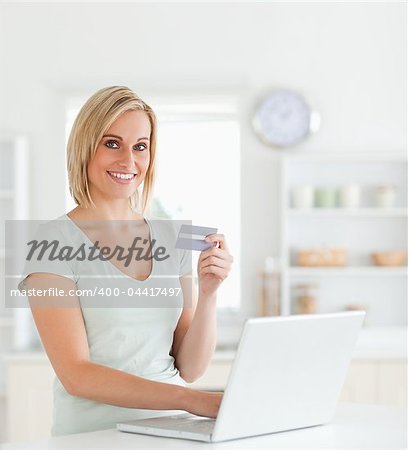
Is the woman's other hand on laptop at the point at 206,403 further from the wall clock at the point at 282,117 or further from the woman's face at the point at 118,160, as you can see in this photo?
the wall clock at the point at 282,117

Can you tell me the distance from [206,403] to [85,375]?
0.24 metres

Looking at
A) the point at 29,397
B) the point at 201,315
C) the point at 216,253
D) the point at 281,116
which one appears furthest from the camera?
the point at 281,116

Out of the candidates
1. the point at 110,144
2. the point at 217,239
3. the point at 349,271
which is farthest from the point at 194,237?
the point at 349,271

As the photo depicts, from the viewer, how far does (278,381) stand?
169 cm

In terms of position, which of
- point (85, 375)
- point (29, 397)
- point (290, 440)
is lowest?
point (29, 397)

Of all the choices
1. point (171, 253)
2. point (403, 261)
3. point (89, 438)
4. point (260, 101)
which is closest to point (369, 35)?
point (260, 101)

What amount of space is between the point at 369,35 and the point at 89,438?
379cm

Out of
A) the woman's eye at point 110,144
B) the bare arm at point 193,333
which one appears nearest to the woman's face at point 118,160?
the woman's eye at point 110,144

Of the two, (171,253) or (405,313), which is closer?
(171,253)

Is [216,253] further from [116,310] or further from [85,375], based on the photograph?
[85,375]

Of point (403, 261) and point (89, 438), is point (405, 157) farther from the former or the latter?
point (89, 438)

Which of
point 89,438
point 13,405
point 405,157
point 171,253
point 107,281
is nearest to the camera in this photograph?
point 89,438

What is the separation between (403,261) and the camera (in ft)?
16.2

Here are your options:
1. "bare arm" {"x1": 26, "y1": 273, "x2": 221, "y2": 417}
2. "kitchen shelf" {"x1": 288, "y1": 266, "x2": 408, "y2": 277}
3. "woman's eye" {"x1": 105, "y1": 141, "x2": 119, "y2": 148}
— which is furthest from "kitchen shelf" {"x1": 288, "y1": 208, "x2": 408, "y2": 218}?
"bare arm" {"x1": 26, "y1": 273, "x2": 221, "y2": 417}
